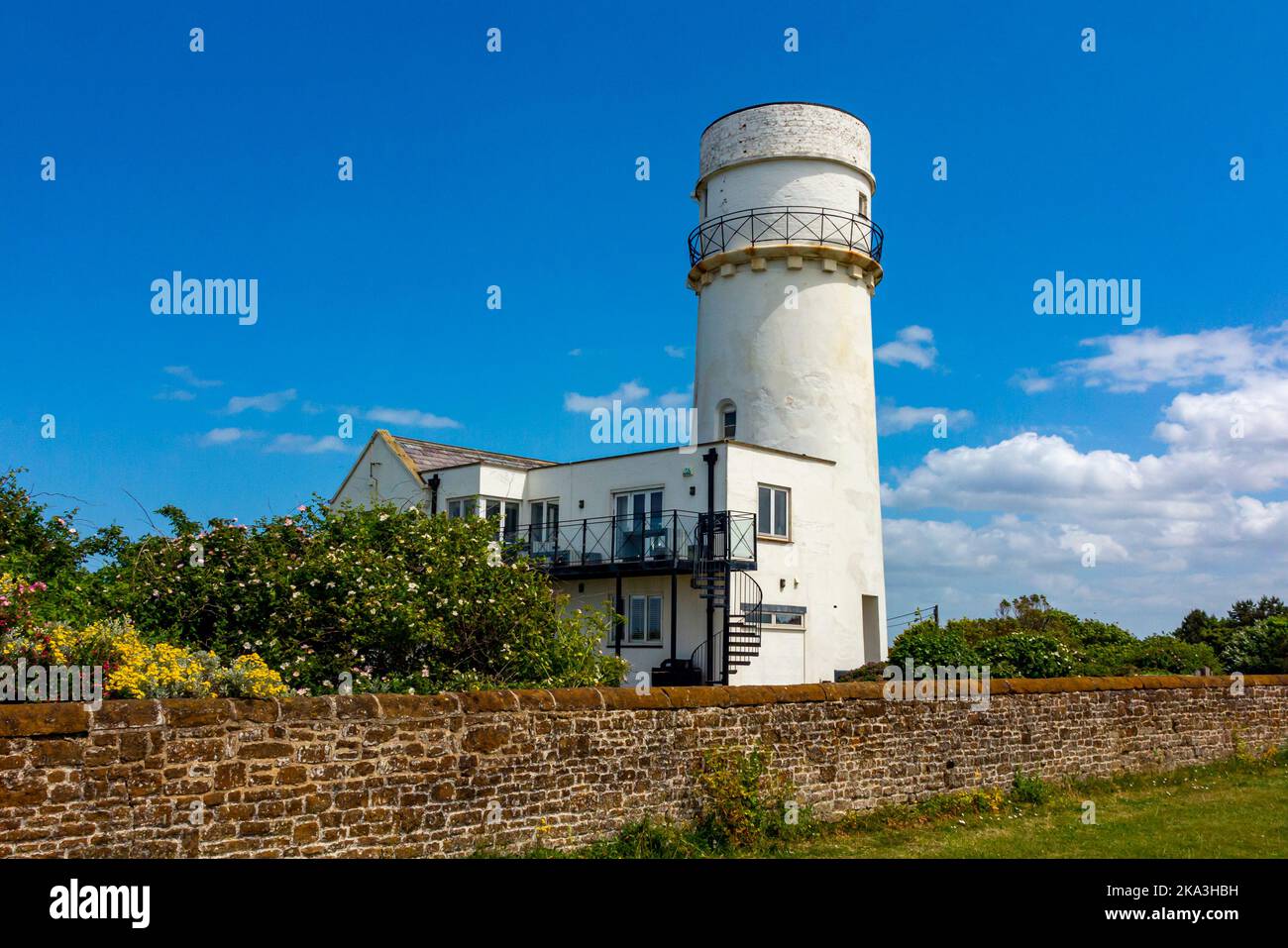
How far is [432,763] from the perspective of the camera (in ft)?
29.6

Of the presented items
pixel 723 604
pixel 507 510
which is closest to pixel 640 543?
pixel 723 604

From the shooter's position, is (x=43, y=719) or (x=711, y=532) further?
(x=711, y=532)

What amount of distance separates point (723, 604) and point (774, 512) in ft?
9.98

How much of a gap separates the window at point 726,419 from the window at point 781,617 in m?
5.17

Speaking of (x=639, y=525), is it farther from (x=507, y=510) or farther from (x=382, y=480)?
(x=382, y=480)

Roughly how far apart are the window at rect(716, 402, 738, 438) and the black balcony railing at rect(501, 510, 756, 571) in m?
3.61

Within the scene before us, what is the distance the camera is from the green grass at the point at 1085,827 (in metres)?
11.1

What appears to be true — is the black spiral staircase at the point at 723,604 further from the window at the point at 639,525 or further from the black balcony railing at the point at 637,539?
the window at the point at 639,525

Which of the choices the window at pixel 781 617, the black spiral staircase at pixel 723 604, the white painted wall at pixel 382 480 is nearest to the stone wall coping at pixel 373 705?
the black spiral staircase at pixel 723 604

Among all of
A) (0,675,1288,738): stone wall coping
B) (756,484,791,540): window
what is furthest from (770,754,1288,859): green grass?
(756,484,791,540): window

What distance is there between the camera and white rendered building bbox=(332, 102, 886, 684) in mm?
25844

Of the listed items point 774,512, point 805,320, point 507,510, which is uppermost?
point 805,320

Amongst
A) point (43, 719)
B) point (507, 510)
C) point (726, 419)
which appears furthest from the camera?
point (507, 510)

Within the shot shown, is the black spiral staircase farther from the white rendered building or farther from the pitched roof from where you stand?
the pitched roof
